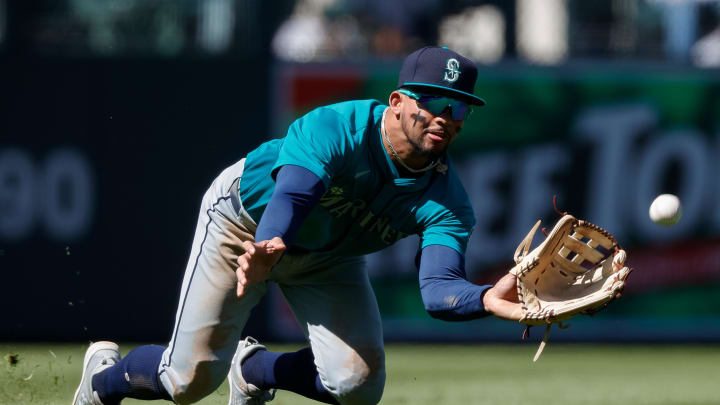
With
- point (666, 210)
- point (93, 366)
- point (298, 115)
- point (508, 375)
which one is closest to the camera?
point (666, 210)

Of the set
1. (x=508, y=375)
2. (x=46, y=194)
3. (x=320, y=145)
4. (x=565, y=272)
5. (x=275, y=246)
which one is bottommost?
(x=508, y=375)

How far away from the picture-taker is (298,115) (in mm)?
11891

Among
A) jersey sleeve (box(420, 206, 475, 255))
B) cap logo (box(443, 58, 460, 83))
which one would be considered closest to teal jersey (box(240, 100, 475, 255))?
jersey sleeve (box(420, 206, 475, 255))

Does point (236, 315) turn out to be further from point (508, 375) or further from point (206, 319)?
point (508, 375)

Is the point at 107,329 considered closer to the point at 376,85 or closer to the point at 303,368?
the point at 376,85

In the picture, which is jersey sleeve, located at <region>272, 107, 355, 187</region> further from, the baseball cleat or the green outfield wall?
the green outfield wall

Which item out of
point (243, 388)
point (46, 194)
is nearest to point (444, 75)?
point (243, 388)

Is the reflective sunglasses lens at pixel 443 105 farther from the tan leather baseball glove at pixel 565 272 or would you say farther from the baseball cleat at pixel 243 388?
the baseball cleat at pixel 243 388

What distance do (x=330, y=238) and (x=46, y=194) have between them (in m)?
6.35

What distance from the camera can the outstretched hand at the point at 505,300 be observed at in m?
4.71

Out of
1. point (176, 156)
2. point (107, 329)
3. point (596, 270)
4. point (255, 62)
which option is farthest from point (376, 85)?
point (596, 270)

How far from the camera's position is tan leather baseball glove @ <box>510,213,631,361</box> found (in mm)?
4680

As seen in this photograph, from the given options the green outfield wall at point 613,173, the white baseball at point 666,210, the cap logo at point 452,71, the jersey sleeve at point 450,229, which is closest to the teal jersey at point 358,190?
the jersey sleeve at point 450,229

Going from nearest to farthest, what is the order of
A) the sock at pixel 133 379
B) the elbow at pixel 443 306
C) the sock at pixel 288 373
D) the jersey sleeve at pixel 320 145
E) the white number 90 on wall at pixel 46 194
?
the elbow at pixel 443 306
the jersey sleeve at pixel 320 145
the sock at pixel 133 379
the sock at pixel 288 373
the white number 90 on wall at pixel 46 194
